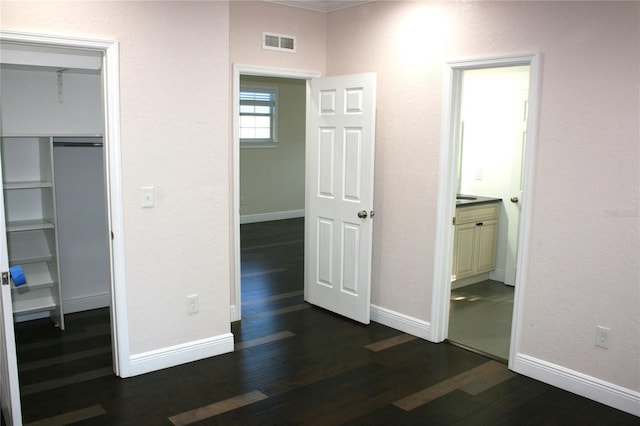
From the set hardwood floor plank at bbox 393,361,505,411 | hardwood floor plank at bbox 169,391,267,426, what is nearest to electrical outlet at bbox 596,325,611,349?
hardwood floor plank at bbox 393,361,505,411

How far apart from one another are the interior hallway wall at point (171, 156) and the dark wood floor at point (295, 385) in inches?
15.3

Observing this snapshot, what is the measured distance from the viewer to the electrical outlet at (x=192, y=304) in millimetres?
3725

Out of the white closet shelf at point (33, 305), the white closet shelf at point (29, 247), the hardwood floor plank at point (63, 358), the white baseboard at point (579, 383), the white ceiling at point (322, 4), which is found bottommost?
the hardwood floor plank at point (63, 358)

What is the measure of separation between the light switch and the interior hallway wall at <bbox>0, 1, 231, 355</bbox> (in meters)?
0.03

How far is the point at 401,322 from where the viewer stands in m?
4.39

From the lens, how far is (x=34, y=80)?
4.21 metres

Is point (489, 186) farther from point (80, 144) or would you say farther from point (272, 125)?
point (272, 125)

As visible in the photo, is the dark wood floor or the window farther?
the window

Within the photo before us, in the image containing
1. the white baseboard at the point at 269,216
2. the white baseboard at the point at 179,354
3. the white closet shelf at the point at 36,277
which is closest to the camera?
the white baseboard at the point at 179,354

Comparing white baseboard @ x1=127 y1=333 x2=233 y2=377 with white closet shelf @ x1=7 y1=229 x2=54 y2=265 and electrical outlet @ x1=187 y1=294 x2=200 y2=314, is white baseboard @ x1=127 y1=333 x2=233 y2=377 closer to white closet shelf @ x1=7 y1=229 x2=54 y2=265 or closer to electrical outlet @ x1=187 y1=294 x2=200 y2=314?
electrical outlet @ x1=187 y1=294 x2=200 y2=314

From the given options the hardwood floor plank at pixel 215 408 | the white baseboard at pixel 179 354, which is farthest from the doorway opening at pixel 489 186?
the hardwood floor plank at pixel 215 408

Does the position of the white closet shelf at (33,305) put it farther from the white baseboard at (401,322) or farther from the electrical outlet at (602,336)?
the electrical outlet at (602,336)

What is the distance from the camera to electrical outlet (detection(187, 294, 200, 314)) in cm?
372

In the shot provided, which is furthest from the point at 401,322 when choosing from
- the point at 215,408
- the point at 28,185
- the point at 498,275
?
the point at 28,185
